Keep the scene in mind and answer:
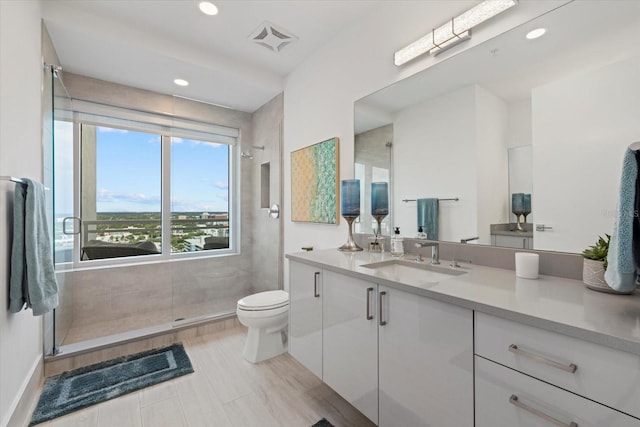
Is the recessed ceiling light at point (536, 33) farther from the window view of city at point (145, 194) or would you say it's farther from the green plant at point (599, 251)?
the window view of city at point (145, 194)

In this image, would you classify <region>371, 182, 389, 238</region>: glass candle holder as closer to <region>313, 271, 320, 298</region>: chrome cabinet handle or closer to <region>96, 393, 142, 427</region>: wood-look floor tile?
<region>313, 271, 320, 298</region>: chrome cabinet handle

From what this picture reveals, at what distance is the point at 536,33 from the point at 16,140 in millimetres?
2655

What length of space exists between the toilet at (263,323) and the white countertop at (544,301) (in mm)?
1022

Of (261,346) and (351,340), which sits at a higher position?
(351,340)

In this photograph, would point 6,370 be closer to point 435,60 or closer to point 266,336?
point 266,336

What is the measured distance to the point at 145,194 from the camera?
3.05 meters

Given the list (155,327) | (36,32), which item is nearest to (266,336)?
(155,327)

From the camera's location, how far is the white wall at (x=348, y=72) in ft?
5.04

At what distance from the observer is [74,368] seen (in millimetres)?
2082

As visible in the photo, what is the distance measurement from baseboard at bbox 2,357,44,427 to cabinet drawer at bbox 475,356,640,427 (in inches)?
83.0

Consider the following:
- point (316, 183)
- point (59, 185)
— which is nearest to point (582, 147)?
point (316, 183)

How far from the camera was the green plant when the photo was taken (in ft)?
3.24

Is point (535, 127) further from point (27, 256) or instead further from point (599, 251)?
point (27, 256)

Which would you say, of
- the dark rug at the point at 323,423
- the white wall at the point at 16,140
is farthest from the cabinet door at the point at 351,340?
the white wall at the point at 16,140
